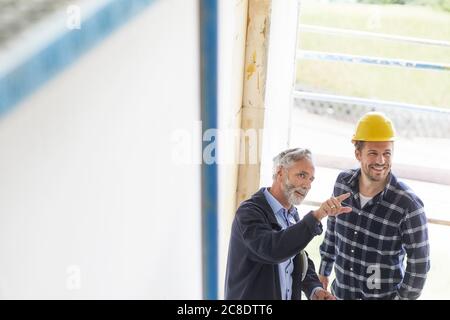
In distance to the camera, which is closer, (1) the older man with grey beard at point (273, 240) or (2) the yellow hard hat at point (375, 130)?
(1) the older man with grey beard at point (273, 240)

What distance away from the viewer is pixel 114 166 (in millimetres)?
1670

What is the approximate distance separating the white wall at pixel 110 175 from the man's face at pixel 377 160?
2.03 feet

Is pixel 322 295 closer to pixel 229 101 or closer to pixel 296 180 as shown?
pixel 296 180

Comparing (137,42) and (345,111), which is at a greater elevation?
(137,42)

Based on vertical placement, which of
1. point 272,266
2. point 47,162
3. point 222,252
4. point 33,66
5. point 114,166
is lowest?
point 222,252

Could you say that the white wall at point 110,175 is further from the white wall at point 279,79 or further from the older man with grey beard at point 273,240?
the white wall at point 279,79

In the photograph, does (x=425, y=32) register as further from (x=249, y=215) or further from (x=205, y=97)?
(x=249, y=215)

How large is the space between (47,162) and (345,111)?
10.4ft

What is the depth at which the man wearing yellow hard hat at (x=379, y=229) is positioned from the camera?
1.97m

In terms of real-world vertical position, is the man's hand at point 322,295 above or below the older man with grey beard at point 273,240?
below

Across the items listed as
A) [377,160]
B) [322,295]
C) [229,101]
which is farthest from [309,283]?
[229,101]

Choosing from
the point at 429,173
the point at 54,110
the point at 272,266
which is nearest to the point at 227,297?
the point at 272,266

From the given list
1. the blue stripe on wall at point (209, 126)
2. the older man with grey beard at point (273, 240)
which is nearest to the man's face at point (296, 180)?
the older man with grey beard at point (273, 240)

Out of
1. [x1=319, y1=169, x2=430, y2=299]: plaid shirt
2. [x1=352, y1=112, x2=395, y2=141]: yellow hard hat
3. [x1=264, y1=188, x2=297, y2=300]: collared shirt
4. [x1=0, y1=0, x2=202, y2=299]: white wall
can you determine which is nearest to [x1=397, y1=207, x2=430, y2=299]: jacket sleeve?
[x1=319, y1=169, x2=430, y2=299]: plaid shirt
